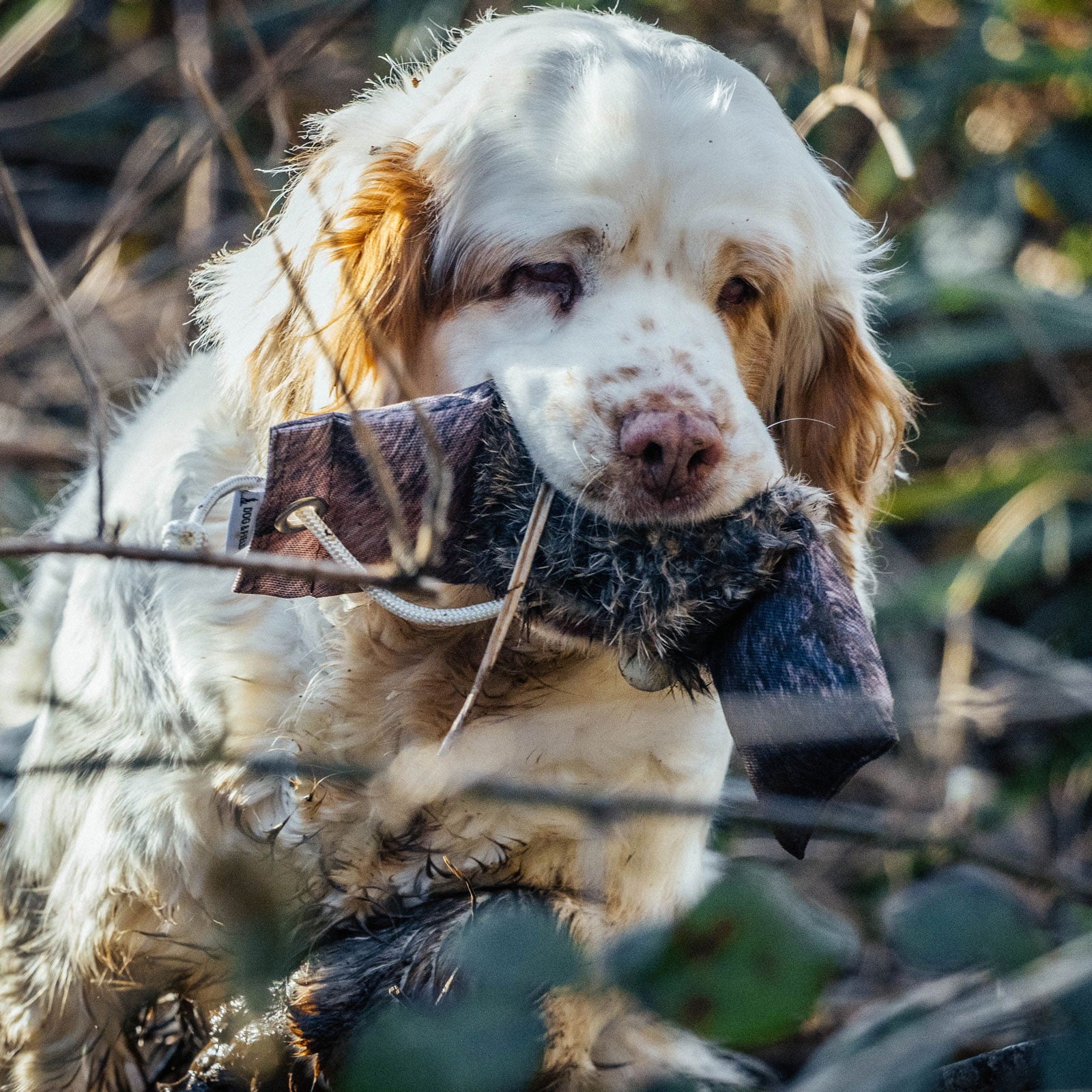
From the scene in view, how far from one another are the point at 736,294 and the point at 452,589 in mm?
607

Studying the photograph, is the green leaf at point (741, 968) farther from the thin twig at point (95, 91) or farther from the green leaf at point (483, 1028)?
the thin twig at point (95, 91)

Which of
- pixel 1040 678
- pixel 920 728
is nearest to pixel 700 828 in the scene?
pixel 920 728

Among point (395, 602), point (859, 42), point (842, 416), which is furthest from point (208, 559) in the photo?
point (859, 42)

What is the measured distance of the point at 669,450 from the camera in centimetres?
142

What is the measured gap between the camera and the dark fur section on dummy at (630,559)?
4.49 ft

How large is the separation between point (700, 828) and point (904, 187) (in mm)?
2587

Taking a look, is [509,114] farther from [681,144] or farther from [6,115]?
[6,115]

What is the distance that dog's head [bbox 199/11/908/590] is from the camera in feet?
4.98

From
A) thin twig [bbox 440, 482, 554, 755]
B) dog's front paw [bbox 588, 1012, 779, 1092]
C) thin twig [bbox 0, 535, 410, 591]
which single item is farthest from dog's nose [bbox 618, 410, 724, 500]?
dog's front paw [bbox 588, 1012, 779, 1092]

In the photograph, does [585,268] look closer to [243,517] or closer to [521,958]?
[243,517]

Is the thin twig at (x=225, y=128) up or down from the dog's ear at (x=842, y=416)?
up

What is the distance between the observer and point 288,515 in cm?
139

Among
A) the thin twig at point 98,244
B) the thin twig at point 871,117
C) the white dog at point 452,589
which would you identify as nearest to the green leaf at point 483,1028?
the white dog at point 452,589

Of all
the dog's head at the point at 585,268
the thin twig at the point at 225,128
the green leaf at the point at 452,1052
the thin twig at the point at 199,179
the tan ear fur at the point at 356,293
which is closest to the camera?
the green leaf at the point at 452,1052
